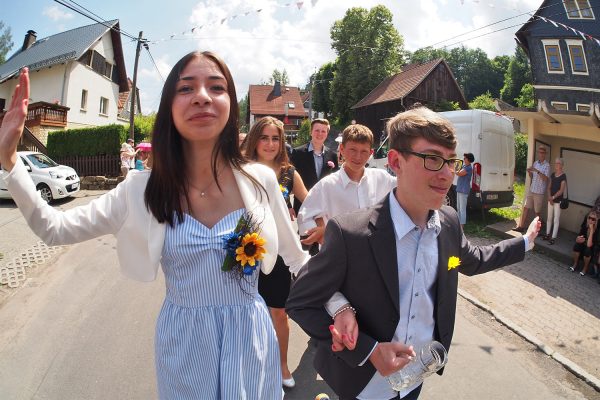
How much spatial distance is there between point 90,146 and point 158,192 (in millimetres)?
20610

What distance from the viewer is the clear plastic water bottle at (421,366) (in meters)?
1.71

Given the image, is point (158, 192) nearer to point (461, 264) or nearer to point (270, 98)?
point (461, 264)

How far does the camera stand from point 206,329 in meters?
1.55

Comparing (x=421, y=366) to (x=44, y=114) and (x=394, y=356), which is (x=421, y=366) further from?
(x=44, y=114)

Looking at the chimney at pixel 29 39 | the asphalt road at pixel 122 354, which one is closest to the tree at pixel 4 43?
the chimney at pixel 29 39

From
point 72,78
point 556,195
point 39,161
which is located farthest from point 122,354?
point 72,78

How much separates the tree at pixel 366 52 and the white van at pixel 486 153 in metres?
31.7

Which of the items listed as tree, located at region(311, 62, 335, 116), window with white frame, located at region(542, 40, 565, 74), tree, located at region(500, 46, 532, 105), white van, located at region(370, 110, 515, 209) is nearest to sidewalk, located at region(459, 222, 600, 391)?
white van, located at region(370, 110, 515, 209)

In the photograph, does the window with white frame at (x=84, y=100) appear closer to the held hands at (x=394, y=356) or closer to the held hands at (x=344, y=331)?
the held hands at (x=344, y=331)

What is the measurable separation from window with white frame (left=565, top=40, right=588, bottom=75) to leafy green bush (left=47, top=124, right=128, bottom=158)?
73.5ft

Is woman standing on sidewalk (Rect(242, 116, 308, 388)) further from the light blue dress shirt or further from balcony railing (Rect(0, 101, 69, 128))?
→ balcony railing (Rect(0, 101, 69, 128))

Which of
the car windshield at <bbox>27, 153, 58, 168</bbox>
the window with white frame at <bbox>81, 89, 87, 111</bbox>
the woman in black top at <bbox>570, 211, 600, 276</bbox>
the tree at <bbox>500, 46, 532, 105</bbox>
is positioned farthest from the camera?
the tree at <bbox>500, 46, 532, 105</bbox>

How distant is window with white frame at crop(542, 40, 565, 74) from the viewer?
19031 millimetres

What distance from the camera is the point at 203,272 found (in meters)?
1.57
